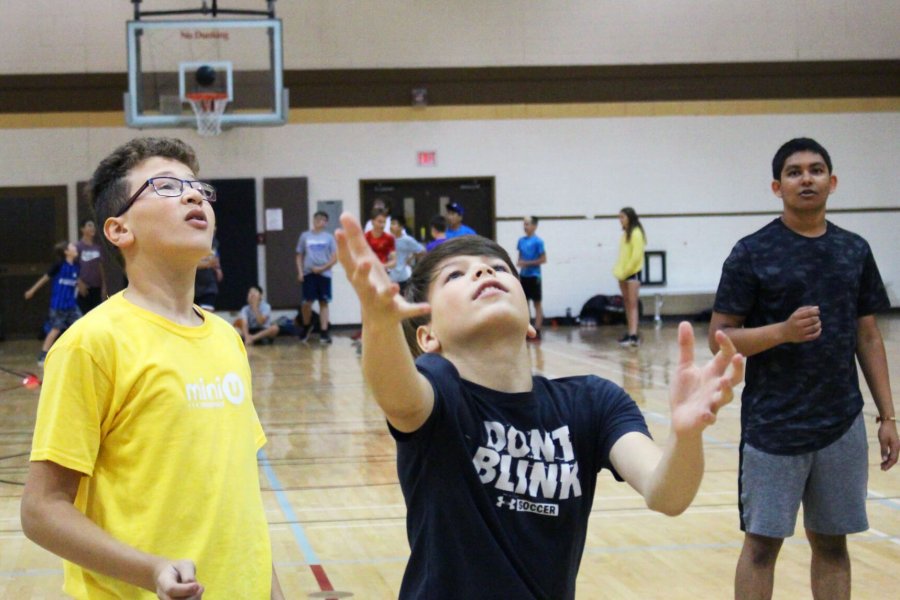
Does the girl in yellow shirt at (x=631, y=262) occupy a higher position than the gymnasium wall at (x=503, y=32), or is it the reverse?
the gymnasium wall at (x=503, y=32)

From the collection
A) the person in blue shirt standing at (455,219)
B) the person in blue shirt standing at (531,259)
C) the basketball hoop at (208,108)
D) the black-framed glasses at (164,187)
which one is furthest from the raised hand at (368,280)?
the person in blue shirt standing at (531,259)

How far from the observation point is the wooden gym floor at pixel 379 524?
4.67 m

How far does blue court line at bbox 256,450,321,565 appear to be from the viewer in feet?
16.9

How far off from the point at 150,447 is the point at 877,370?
2.60 metres

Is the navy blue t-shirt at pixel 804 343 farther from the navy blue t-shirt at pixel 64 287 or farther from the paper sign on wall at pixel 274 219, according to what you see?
the paper sign on wall at pixel 274 219

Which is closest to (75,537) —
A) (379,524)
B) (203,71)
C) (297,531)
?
(297,531)

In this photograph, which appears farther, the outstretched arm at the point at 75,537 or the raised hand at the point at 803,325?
the raised hand at the point at 803,325

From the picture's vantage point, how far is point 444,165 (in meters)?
18.2

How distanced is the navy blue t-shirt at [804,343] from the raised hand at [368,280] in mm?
2238

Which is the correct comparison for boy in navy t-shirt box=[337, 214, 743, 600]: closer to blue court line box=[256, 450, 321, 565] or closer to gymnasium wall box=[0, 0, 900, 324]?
blue court line box=[256, 450, 321, 565]

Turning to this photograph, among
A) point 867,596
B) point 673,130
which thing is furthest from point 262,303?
point 867,596

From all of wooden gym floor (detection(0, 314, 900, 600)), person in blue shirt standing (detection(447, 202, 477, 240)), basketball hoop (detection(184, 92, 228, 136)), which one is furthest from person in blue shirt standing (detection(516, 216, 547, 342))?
wooden gym floor (detection(0, 314, 900, 600))

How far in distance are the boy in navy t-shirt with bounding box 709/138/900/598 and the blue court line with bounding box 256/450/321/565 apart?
6.10 ft

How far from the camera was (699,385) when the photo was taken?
1775mm
